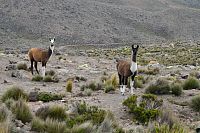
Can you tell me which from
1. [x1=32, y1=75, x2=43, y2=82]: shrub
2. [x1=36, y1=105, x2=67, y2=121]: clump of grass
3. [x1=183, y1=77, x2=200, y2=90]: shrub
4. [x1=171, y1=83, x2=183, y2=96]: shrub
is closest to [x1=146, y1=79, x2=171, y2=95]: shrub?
[x1=171, y1=83, x2=183, y2=96]: shrub

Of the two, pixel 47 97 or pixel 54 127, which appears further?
pixel 47 97

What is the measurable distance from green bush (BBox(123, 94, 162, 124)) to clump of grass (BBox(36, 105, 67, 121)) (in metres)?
2.28

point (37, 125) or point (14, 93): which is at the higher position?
point (14, 93)

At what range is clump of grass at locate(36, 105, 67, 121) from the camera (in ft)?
39.2

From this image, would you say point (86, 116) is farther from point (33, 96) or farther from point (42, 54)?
point (42, 54)

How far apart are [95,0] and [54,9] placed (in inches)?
801

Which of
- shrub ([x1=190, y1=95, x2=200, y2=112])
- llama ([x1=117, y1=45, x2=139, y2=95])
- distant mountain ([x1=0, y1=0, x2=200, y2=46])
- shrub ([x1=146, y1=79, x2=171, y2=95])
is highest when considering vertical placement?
distant mountain ([x1=0, y1=0, x2=200, y2=46])

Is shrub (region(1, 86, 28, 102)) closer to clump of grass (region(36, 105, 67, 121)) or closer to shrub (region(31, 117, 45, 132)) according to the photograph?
clump of grass (region(36, 105, 67, 121))

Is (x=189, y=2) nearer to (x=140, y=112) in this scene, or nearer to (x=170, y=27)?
(x=170, y=27)

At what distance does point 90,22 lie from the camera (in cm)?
8769

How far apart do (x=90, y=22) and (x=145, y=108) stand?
74.6 m

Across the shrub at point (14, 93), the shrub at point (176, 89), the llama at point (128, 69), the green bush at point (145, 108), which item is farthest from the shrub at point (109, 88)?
the shrub at point (14, 93)

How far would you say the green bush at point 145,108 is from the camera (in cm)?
1286

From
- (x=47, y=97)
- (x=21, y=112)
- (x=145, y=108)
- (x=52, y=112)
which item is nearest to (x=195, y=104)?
(x=145, y=108)
